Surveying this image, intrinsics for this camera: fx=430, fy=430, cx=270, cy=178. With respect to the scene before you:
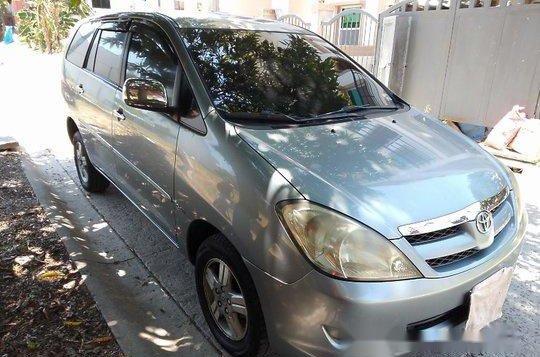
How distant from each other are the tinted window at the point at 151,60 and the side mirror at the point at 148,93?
0.13m

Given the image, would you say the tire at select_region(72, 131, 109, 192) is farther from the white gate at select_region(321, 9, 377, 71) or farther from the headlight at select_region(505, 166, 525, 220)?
the white gate at select_region(321, 9, 377, 71)

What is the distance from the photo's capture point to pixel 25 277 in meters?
2.94

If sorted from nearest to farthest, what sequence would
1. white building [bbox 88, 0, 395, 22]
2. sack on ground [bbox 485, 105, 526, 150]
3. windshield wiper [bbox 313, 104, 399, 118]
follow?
1. windshield wiper [bbox 313, 104, 399, 118]
2. sack on ground [bbox 485, 105, 526, 150]
3. white building [bbox 88, 0, 395, 22]

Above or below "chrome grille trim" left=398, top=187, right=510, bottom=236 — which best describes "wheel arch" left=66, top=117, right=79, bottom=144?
below

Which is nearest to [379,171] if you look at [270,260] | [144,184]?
[270,260]

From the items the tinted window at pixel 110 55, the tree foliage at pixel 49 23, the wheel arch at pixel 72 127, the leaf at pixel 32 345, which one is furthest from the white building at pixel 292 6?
the leaf at pixel 32 345

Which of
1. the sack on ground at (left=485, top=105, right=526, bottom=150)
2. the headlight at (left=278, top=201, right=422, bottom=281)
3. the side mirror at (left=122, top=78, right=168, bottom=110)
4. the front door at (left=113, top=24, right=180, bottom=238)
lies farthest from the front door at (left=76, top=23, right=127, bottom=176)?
the sack on ground at (left=485, top=105, right=526, bottom=150)

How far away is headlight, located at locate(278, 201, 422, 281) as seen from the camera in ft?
5.67

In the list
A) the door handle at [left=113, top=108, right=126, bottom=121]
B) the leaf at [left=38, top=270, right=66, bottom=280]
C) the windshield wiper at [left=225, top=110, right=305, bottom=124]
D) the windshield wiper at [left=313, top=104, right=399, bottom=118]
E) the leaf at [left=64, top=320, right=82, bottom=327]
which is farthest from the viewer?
the door handle at [left=113, top=108, right=126, bottom=121]

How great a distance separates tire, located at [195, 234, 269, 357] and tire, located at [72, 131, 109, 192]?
2.39 meters

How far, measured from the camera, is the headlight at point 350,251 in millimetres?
1729

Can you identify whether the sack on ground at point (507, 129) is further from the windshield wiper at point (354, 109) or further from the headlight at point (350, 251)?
the headlight at point (350, 251)

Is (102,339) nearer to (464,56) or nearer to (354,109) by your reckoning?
(354,109)

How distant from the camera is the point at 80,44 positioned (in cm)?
432
